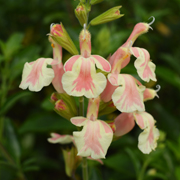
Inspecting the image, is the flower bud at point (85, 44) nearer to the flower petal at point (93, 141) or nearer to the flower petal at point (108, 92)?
the flower petal at point (108, 92)

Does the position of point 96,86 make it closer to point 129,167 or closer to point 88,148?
point 88,148

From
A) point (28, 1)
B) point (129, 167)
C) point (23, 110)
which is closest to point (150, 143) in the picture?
point (129, 167)

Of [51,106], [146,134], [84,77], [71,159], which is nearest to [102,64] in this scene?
[84,77]

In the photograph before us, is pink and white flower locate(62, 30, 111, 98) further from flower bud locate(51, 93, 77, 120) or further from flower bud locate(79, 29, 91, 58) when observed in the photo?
flower bud locate(51, 93, 77, 120)

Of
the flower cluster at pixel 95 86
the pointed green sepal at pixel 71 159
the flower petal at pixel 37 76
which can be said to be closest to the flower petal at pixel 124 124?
the flower cluster at pixel 95 86

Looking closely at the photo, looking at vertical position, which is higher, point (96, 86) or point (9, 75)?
point (96, 86)
